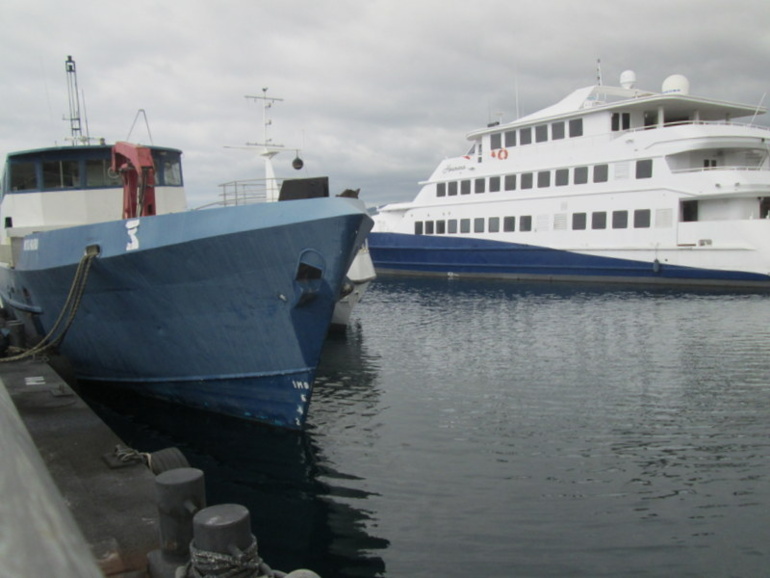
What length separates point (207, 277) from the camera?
325 inches

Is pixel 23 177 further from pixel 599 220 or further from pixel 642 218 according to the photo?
pixel 642 218

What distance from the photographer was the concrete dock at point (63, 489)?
1.92ft

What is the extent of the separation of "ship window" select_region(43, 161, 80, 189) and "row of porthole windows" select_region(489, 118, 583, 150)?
22.3 m

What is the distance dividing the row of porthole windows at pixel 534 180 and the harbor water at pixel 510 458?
1327 cm

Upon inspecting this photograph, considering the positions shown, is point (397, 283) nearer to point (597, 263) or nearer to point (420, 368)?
point (597, 263)

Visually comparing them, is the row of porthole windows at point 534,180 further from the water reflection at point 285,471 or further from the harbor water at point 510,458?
the water reflection at point 285,471

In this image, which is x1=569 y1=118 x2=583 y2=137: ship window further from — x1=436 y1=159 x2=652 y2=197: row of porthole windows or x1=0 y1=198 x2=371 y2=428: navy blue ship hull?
x1=0 y1=198 x2=371 y2=428: navy blue ship hull

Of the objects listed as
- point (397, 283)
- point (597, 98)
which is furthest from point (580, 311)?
point (597, 98)

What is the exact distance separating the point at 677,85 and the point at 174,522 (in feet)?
97.0

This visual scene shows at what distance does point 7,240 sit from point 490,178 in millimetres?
22805

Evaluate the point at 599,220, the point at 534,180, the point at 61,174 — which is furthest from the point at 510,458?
the point at 534,180

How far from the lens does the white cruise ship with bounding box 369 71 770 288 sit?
24359mm

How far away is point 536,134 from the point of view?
2941 centimetres

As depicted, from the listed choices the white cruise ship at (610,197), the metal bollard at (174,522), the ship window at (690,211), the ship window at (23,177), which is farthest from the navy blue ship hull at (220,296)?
the ship window at (690,211)
